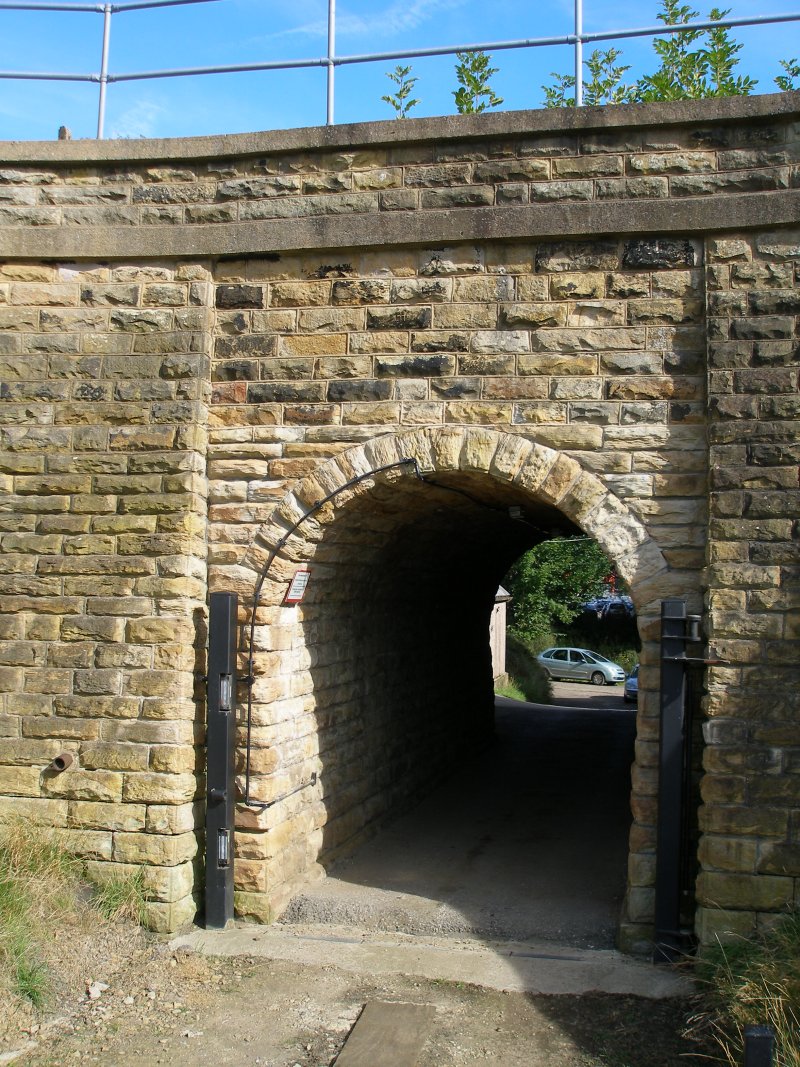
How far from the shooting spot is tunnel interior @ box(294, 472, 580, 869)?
6.58m

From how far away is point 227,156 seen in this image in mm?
6168

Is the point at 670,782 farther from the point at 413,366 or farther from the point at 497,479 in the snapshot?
the point at 413,366

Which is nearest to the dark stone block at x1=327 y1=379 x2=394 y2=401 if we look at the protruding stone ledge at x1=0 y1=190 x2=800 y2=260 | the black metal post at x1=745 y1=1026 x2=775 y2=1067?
the protruding stone ledge at x1=0 y1=190 x2=800 y2=260

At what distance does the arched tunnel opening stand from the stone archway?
0.03m

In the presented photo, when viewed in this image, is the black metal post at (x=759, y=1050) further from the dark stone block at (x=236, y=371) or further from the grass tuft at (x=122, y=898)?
the dark stone block at (x=236, y=371)

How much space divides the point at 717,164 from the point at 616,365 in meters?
1.32

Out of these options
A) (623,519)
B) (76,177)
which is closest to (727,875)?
(623,519)

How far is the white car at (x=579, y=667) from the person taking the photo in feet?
105

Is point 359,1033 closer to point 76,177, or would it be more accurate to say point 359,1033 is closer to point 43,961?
point 43,961

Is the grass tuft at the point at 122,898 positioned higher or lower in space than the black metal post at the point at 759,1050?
lower

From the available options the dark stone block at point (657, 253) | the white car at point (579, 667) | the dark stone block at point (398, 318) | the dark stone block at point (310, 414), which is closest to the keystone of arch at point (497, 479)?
the dark stone block at point (310, 414)

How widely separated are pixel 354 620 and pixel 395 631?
45.2 inches

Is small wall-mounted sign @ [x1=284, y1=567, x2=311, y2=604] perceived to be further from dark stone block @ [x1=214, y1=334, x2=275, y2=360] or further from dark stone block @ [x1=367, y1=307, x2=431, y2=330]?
dark stone block @ [x1=367, y1=307, x2=431, y2=330]

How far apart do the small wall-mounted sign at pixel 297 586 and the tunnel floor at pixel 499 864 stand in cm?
193
